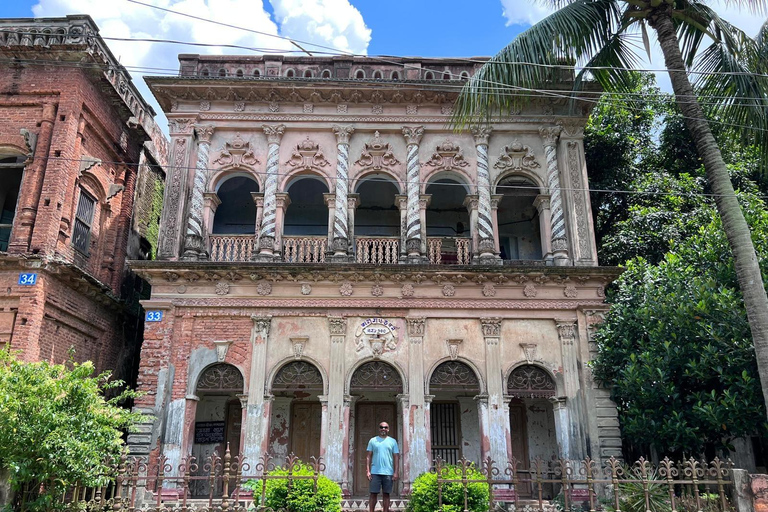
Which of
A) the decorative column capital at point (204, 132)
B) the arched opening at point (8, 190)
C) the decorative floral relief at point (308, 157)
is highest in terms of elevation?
the decorative column capital at point (204, 132)

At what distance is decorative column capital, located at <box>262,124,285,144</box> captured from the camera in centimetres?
1511

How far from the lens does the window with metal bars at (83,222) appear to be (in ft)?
47.4

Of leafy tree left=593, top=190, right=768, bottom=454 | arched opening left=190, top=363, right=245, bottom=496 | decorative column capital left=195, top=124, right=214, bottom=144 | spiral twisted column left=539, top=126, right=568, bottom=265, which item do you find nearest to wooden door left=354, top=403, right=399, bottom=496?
arched opening left=190, top=363, right=245, bottom=496

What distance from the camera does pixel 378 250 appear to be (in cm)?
1470

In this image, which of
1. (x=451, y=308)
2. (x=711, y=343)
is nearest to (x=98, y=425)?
(x=451, y=308)

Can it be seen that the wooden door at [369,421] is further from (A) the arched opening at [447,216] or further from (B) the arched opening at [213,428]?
(A) the arched opening at [447,216]

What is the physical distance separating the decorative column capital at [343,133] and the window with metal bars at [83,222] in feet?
20.4

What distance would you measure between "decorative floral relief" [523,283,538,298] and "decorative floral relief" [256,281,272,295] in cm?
575

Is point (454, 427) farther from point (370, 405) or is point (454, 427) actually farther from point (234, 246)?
point (234, 246)

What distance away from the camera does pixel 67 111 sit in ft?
45.6

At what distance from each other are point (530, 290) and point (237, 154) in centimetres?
773

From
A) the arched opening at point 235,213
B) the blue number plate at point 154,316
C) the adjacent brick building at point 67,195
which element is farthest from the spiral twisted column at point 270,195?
the adjacent brick building at point 67,195

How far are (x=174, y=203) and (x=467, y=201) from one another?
22.9ft

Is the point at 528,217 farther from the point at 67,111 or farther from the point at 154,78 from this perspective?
the point at 67,111
